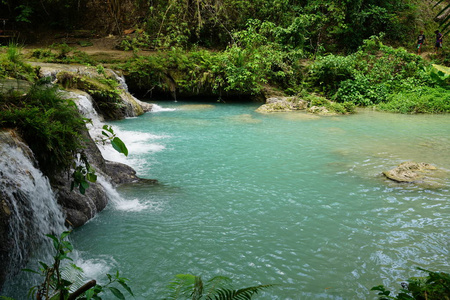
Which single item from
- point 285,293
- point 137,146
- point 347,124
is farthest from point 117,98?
point 285,293

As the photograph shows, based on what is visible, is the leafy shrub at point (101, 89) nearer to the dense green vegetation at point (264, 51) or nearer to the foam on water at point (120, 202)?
the dense green vegetation at point (264, 51)

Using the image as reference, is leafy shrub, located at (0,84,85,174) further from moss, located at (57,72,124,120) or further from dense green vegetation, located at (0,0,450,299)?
moss, located at (57,72,124,120)

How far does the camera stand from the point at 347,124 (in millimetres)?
12797

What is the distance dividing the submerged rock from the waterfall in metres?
5.97

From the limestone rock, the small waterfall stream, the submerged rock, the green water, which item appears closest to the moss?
the green water

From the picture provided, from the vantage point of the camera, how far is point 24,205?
3787mm

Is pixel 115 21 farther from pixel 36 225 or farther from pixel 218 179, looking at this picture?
pixel 36 225

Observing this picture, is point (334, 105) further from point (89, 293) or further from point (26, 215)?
point (89, 293)

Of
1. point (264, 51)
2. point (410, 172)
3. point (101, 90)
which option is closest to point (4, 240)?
point (410, 172)

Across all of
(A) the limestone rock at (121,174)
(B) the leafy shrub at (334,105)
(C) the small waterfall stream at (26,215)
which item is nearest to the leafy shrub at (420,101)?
(B) the leafy shrub at (334,105)

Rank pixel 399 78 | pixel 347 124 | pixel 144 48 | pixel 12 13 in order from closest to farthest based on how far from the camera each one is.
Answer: pixel 347 124, pixel 399 78, pixel 144 48, pixel 12 13

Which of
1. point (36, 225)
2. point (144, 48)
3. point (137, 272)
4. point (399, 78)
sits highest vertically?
point (144, 48)

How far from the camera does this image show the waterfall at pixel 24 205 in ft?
11.6

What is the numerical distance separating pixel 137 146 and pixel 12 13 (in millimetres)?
18717
